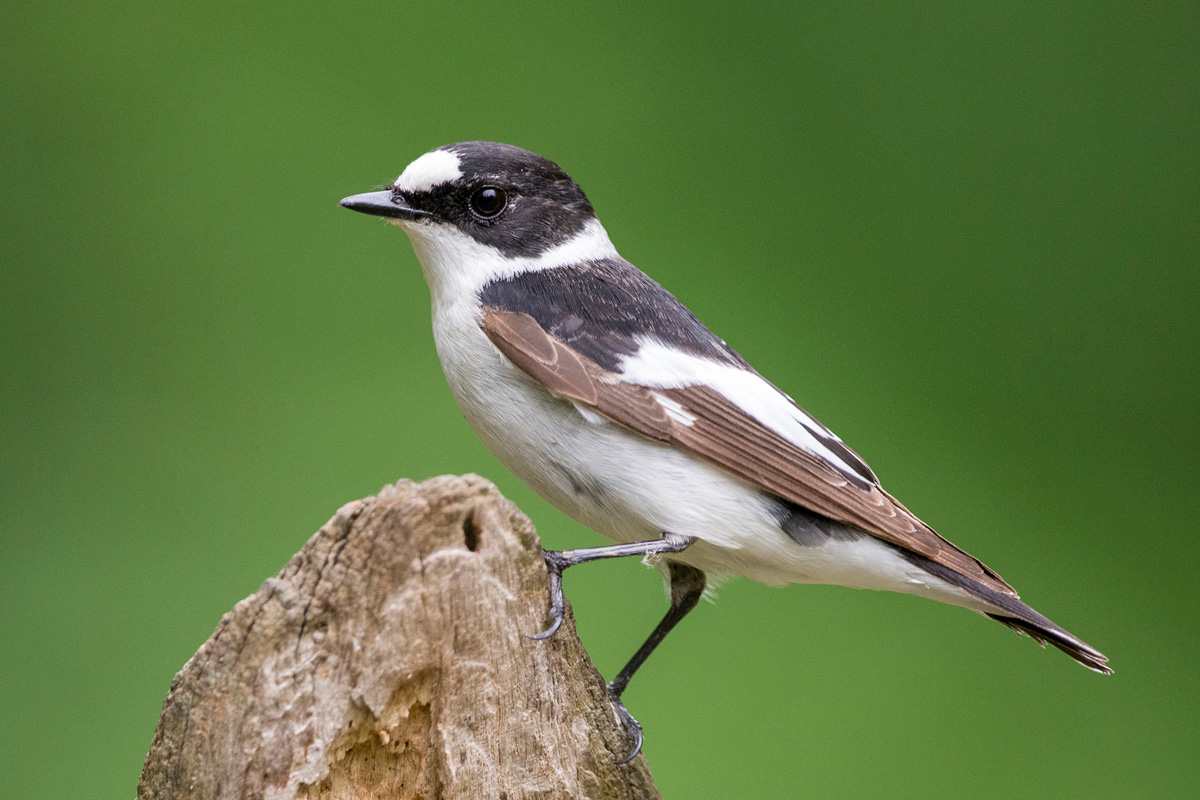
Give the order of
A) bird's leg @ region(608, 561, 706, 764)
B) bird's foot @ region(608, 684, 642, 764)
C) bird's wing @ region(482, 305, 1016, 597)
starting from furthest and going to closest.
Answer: bird's leg @ region(608, 561, 706, 764) < bird's wing @ region(482, 305, 1016, 597) < bird's foot @ region(608, 684, 642, 764)

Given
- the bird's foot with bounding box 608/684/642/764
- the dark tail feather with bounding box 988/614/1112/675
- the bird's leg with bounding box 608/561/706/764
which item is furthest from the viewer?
the bird's leg with bounding box 608/561/706/764

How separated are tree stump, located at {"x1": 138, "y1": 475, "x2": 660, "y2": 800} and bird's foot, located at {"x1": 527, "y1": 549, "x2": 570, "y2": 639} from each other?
0.02 m

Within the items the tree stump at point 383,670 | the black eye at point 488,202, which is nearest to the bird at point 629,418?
the black eye at point 488,202

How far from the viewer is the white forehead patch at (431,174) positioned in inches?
65.9

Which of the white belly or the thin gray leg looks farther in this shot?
the white belly

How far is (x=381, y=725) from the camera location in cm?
125

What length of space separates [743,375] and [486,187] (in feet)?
1.72

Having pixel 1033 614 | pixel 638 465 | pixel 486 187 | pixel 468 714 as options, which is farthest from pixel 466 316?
pixel 1033 614

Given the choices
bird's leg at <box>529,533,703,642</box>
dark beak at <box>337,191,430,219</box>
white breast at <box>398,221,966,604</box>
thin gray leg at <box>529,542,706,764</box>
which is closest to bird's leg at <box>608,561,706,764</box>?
thin gray leg at <box>529,542,706,764</box>

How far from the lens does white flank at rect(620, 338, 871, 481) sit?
158 cm

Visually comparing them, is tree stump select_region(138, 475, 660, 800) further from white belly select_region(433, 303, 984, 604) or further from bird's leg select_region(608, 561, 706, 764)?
bird's leg select_region(608, 561, 706, 764)

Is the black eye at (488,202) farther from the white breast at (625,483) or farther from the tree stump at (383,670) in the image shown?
the tree stump at (383,670)

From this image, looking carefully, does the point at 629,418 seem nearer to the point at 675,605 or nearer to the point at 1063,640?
the point at 675,605

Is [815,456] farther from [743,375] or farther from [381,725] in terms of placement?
[381,725]
